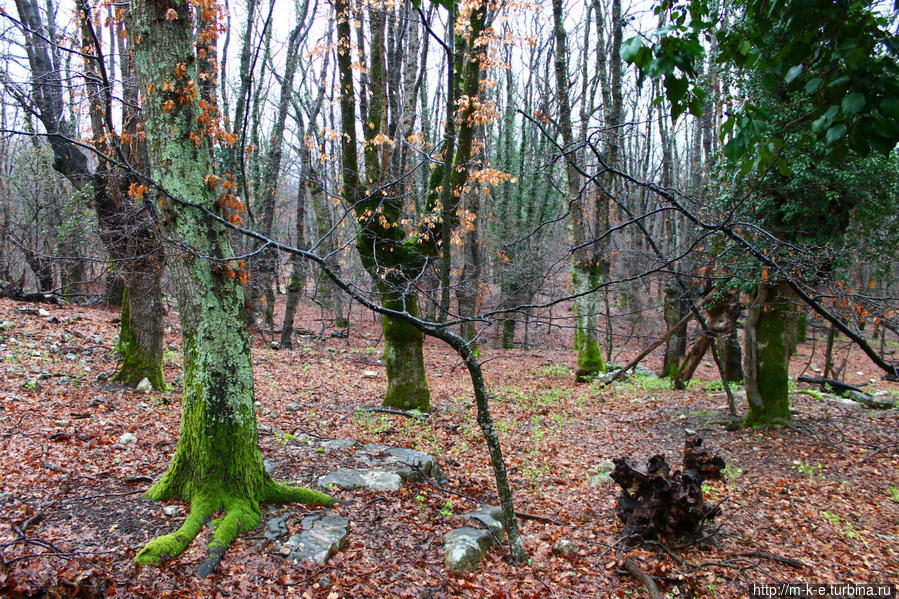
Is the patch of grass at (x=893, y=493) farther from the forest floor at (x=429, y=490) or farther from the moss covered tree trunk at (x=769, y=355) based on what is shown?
the moss covered tree trunk at (x=769, y=355)

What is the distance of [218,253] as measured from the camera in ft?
11.9

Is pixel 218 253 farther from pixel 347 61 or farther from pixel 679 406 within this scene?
pixel 679 406

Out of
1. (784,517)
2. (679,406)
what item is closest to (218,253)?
(784,517)

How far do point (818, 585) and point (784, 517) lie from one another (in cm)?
139

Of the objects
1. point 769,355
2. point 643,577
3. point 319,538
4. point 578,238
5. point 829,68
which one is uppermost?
point 578,238

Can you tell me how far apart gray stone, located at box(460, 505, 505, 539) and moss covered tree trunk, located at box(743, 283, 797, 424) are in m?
4.82

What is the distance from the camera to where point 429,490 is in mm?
4949

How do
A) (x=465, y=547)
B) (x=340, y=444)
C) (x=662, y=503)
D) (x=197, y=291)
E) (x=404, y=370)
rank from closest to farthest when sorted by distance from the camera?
(x=197, y=291) < (x=465, y=547) < (x=662, y=503) < (x=340, y=444) < (x=404, y=370)

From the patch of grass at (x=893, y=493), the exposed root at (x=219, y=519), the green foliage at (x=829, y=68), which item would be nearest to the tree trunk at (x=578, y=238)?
the patch of grass at (x=893, y=493)

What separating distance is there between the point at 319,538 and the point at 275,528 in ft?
1.11

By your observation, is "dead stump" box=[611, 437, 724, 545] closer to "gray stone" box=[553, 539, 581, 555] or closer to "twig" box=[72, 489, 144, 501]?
"gray stone" box=[553, 539, 581, 555]

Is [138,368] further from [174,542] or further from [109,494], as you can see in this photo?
[174,542]

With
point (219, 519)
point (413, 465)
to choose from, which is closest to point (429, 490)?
point (413, 465)

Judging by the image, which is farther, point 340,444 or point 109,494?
point 340,444
